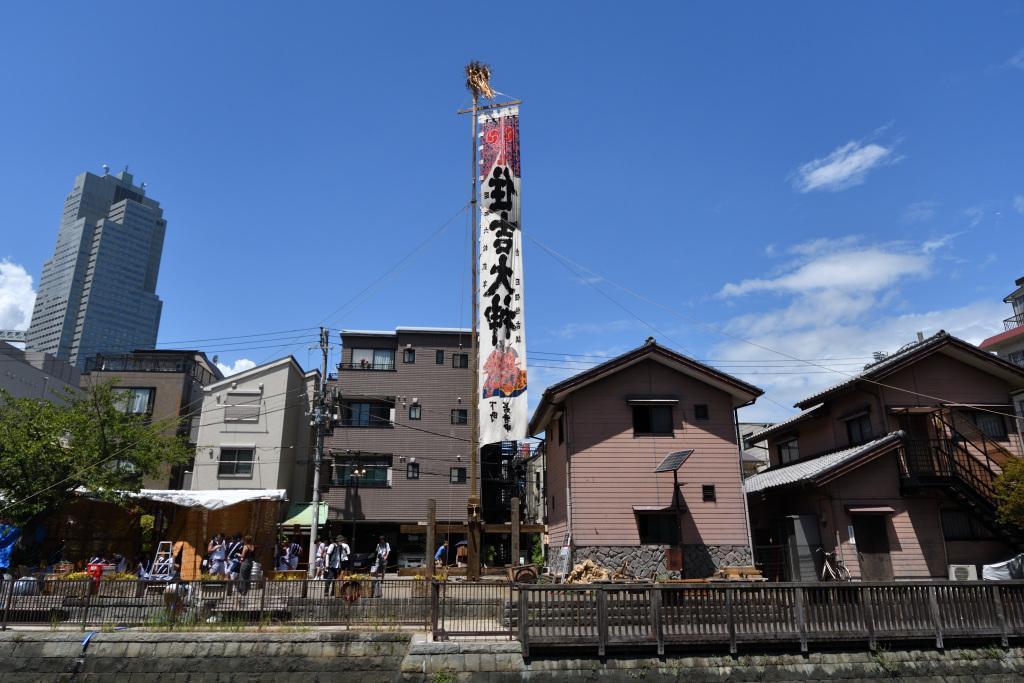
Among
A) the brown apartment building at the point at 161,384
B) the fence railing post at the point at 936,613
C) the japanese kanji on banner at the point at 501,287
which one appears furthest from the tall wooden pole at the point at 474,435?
the brown apartment building at the point at 161,384

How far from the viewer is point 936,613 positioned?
46.6ft

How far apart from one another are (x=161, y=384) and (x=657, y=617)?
3750cm

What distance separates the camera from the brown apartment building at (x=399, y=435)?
3825 cm

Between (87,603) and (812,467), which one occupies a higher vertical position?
(812,467)

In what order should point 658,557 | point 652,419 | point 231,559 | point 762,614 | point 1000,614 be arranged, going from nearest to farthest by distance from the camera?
point 762,614, point 1000,614, point 231,559, point 658,557, point 652,419

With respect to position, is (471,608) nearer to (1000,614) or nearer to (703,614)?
(703,614)

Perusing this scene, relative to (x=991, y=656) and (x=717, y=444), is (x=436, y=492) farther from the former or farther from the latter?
(x=991, y=656)

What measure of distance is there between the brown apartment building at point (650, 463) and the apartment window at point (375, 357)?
19.4 metres

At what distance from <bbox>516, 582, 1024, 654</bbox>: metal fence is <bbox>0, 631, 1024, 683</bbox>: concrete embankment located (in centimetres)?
39

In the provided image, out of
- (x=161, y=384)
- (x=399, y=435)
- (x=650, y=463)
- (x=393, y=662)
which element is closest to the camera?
(x=393, y=662)

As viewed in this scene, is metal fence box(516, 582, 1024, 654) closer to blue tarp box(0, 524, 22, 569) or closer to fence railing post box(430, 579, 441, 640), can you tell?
fence railing post box(430, 579, 441, 640)

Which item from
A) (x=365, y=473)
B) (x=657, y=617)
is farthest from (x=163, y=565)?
(x=657, y=617)

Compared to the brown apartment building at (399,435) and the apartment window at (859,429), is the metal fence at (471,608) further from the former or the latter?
the brown apartment building at (399,435)

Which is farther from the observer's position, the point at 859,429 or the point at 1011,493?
the point at 859,429
